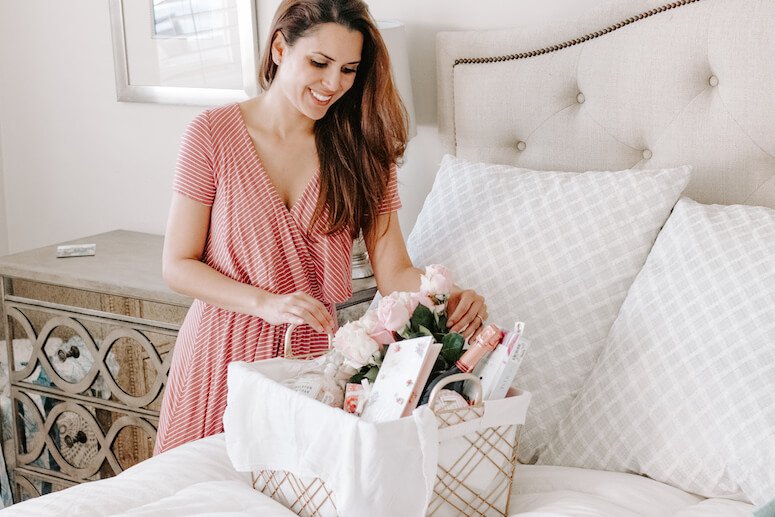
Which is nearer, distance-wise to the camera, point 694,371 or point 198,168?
point 694,371

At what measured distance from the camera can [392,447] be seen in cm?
117

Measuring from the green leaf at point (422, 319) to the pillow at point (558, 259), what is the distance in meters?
0.33

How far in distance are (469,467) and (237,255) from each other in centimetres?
69

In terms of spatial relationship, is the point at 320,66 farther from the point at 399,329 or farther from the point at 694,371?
the point at 694,371

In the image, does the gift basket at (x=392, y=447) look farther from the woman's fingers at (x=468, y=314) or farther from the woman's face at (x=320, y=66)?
the woman's face at (x=320, y=66)

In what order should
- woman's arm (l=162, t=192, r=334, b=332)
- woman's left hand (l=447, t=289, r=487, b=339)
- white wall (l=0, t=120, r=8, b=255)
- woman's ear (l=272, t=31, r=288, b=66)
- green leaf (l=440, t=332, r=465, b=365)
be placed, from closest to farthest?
green leaf (l=440, t=332, r=465, b=365)
woman's left hand (l=447, t=289, r=487, b=339)
woman's arm (l=162, t=192, r=334, b=332)
woman's ear (l=272, t=31, r=288, b=66)
white wall (l=0, t=120, r=8, b=255)

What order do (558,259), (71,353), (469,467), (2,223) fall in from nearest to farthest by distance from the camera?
(469,467) → (558,259) → (71,353) → (2,223)

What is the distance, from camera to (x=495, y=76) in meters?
2.02

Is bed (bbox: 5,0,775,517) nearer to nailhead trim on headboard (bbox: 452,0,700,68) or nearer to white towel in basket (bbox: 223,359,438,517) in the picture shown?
nailhead trim on headboard (bbox: 452,0,700,68)

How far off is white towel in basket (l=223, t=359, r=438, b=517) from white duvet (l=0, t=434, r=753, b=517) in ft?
0.37

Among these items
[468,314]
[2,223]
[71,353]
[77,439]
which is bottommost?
[77,439]

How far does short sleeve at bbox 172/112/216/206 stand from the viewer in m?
1.75

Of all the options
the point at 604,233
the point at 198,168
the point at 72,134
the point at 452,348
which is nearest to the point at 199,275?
the point at 198,168

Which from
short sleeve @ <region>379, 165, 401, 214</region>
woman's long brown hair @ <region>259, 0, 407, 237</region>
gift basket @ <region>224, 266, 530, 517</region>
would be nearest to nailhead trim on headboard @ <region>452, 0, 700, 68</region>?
woman's long brown hair @ <region>259, 0, 407, 237</region>
